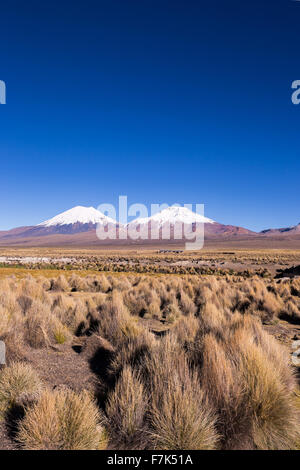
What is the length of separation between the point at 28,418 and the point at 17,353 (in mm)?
2359

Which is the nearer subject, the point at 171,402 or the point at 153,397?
the point at 171,402

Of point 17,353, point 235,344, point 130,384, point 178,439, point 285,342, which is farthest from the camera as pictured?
point 285,342

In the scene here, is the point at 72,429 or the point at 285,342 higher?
the point at 72,429

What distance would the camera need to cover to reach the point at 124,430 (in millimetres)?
3002

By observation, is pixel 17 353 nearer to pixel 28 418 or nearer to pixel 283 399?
pixel 28 418

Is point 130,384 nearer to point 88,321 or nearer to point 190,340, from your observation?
point 190,340

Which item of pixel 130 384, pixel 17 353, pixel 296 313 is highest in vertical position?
pixel 130 384
